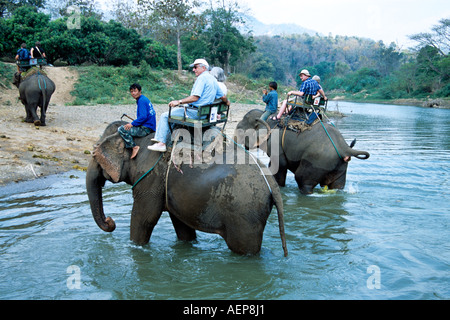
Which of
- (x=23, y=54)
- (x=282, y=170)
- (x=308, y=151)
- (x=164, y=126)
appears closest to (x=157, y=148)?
(x=164, y=126)

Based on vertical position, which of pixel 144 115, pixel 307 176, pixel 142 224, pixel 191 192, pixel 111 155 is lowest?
pixel 142 224

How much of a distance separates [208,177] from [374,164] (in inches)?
353

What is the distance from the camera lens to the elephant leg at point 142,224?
5.29 meters

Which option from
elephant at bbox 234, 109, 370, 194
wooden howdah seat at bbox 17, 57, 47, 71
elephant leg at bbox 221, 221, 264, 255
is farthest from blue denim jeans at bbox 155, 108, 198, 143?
wooden howdah seat at bbox 17, 57, 47, 71

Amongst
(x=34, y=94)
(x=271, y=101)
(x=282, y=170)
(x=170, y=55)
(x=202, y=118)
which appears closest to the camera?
(x=202, y=118)

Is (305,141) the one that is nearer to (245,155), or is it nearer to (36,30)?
(245,155)

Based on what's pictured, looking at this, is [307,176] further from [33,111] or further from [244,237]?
[33,111]

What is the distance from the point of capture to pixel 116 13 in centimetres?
4897

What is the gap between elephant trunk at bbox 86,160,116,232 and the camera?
546 cm

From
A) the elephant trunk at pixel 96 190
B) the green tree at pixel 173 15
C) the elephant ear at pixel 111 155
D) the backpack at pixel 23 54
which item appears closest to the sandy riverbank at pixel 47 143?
the backpack at pixel 23 54

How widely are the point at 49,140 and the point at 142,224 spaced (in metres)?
7.36

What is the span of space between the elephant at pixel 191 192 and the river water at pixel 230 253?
0.49m

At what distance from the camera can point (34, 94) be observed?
42.2 ft
